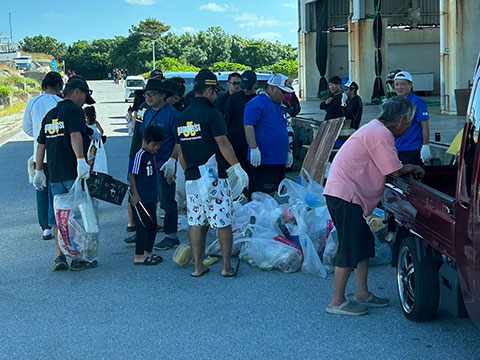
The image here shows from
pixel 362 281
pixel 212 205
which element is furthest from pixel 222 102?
pixel 362 281

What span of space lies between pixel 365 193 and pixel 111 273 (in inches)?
116

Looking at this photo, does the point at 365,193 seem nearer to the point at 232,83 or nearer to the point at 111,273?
the point at 111,273

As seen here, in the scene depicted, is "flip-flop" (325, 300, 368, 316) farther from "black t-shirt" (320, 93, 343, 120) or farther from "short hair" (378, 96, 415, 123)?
"black t-shirt" (320, 93, 343, 120)

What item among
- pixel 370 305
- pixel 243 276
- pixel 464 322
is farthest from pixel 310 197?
pixel 464 322

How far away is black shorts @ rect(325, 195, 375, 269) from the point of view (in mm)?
5234

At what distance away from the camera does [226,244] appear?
6.61 meters

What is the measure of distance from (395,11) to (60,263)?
27.6 meters

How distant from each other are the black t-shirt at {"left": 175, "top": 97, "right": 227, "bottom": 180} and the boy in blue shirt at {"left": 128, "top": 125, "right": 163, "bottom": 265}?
1.98 feet

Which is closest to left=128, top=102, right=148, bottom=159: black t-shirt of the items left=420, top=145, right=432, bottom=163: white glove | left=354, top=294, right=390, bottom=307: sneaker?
left=420, top=145, right=432, bottom=163: white glove

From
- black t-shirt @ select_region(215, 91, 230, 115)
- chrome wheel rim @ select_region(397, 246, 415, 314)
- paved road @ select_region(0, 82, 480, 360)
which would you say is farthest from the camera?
black t-shirt @ select_region(215, 91, 230, 115)

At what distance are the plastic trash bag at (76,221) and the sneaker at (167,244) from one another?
1.01 metres

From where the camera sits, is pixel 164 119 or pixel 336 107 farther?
pixel 336 107

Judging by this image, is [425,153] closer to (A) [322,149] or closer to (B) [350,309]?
(A) [322,149]

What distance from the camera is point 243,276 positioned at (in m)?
6.66
